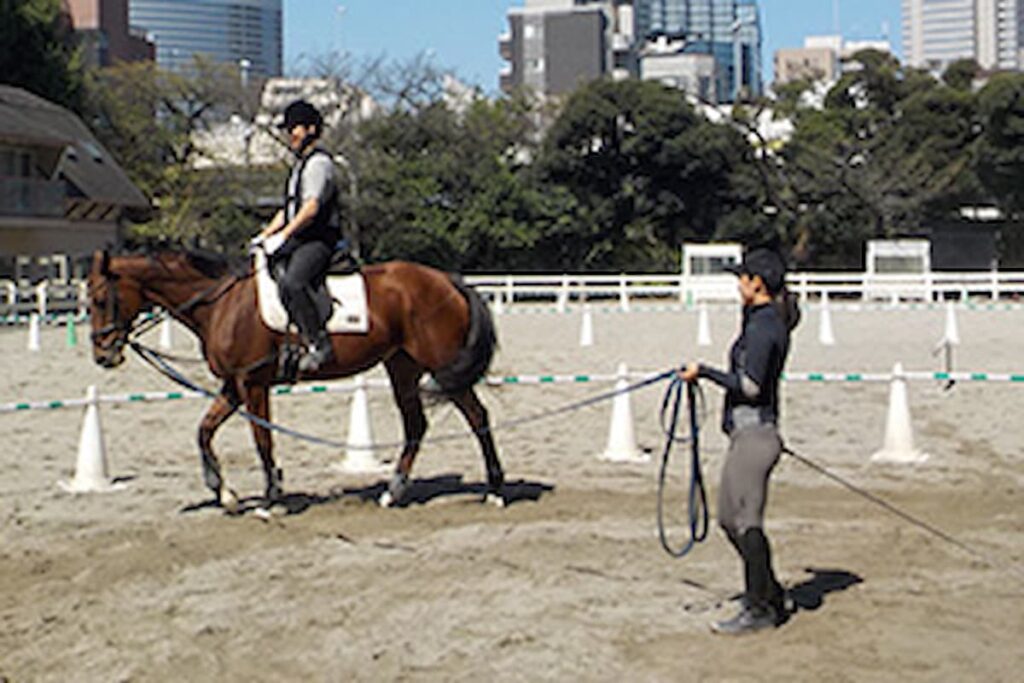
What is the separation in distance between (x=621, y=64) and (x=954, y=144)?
10218 centimetres

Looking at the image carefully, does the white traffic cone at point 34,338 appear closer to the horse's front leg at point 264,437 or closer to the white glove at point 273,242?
the horse's front leg at point 264,437

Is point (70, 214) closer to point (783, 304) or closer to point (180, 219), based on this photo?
point (180, 219)

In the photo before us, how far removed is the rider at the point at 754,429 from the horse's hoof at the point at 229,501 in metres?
4.31

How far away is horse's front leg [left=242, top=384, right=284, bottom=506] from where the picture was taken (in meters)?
9.92

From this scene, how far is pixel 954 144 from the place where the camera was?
54125 mm

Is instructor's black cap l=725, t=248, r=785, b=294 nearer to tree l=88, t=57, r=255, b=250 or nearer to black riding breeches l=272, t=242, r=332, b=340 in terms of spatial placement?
black riding breeches l=272, t=242, r=332, b=340

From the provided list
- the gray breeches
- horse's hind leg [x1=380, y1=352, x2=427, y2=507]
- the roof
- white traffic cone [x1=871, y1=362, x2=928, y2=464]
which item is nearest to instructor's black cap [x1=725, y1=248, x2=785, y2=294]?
the gray breeches

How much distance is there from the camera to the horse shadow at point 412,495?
10117 millimetres

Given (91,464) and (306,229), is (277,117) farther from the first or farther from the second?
(306,229)

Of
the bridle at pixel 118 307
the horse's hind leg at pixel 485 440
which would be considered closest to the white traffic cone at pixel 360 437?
the horse's hind leg at pixel 485 440

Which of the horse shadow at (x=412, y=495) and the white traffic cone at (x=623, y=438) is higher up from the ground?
the white traffic cone at (x=623, y=438)

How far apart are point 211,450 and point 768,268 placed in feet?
16.2

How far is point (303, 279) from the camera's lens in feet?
31.3

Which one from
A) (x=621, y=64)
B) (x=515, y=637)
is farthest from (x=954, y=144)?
(x=621, y=64)
